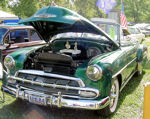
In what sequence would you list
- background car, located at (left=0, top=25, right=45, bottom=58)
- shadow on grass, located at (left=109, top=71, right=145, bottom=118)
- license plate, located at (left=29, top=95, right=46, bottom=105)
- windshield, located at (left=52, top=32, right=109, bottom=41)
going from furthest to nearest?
background car, located at (left=0, top=25, right=45, bottom=58) → windshield, located at (left=52, top=32, right=109, bottom=41) → shadow on grass, located at (left=109, top=71, right=145, bottom=118) → license plate, located at (left=29, top=95, right=46, bottom=105)

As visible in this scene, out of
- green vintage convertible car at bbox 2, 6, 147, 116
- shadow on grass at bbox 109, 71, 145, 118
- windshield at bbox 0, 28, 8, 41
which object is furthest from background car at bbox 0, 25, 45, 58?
shadow on grass at bbox 109, 71, 145, 118

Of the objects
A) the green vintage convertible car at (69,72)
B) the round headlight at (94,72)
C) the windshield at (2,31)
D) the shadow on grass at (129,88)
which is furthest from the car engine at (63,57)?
the windshield at (2,31)

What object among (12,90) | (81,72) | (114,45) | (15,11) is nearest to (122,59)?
(114,45)

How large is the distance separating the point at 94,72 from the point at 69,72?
456mm

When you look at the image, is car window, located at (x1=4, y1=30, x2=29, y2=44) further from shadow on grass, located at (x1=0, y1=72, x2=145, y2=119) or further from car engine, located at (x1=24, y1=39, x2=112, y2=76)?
shadow on grass, located at (x1=0, y1=72, x2=145, y2=119)

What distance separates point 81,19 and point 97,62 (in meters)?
0.69

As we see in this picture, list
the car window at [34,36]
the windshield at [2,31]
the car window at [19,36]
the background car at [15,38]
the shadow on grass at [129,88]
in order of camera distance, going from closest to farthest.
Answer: the shadow on grass at [129,88] → the background car at [15,38] → the windshield at [2,31] → the car window at [19,36] → the car window at [34,36]

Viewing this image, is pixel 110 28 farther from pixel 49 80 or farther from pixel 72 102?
pixel 72 102

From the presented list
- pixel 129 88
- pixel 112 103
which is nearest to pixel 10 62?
pixel 112 103

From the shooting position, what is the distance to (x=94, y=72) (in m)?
2.74

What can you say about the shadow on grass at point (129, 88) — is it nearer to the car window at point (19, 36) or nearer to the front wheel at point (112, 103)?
the front wheel at point (112, 103)

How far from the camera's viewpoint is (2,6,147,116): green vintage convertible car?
2736 mm

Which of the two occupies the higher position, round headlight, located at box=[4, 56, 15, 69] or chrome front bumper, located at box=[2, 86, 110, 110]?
round headlight, located at box=[4, 56, 15, 69]

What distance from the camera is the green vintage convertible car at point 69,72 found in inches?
108
